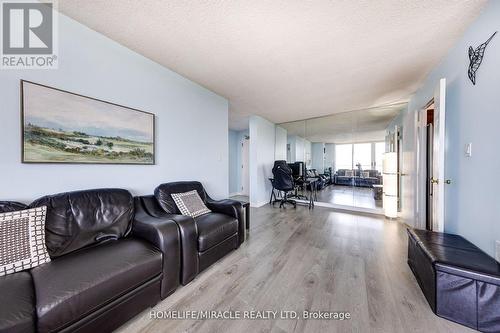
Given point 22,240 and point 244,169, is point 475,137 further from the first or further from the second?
point 244,169

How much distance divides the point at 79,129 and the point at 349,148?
18.5 ft

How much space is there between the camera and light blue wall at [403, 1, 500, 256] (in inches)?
54.3

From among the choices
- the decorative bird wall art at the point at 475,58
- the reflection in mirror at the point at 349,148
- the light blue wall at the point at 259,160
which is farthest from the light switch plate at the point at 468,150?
the light blue wall at the point at 259,160

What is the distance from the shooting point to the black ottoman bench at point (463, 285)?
1166mm

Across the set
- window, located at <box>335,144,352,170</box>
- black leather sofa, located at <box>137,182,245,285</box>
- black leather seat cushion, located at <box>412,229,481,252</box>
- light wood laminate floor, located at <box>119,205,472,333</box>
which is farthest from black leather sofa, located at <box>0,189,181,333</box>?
window, located at <box>335,144,352,170</box>

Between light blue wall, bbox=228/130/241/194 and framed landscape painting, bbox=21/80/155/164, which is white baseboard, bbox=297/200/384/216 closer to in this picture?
light blue wall, bbox=228/130/241/194

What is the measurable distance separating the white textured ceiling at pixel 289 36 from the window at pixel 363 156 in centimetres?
209

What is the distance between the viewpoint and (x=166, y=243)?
1.47 metres

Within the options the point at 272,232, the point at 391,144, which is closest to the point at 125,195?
the point at 272,232

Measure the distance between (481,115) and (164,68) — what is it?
3.39 m

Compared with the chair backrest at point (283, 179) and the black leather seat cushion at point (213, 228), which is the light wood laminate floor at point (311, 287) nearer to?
the black leather seat cushion at point (213, 228)

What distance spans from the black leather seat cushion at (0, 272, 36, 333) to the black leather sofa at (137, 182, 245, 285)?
34.3 inches

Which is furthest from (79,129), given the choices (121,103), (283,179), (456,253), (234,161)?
(234,161)

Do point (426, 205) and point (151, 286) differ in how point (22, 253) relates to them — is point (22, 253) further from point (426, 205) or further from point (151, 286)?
point (426, 205)
